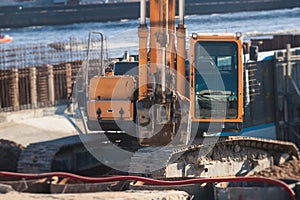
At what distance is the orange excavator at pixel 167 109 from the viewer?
1201cm

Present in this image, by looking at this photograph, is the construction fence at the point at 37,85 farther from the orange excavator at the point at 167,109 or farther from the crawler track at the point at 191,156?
the orange excavator at the point at 167,109

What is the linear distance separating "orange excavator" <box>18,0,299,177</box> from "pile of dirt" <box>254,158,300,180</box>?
1.18 m

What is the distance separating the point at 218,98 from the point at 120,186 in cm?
265

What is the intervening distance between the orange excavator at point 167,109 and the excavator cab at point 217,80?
0.7 inches

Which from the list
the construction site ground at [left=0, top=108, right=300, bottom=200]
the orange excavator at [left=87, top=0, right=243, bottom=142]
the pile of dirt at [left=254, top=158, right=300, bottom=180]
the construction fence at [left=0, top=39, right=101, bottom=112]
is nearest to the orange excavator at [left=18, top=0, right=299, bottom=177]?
the orange excavator at [left=87, top=0, right=243, bottom=142]

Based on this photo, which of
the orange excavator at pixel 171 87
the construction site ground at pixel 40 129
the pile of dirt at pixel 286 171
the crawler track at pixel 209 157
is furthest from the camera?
the construction site ground at pixel 40 129

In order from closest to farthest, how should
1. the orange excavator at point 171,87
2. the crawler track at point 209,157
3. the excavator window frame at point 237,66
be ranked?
the orange excavator at point 171,87 < the excavator window frame at point 237,66 < the crawler track at point 209,157

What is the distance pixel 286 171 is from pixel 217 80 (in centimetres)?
582

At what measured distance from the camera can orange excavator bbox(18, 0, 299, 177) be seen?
12008 millimetres

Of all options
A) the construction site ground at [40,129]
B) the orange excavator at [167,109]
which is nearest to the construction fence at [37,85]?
the construction site ground at [40,129]

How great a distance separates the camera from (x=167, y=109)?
12.0 m

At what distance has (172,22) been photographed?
38.9 feet

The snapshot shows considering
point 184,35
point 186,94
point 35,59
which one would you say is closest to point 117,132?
point 186,94

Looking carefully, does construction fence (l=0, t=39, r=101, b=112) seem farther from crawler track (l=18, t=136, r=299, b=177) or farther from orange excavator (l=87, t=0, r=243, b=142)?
orange excavator (l=87, t=0, r=243, b=142)
